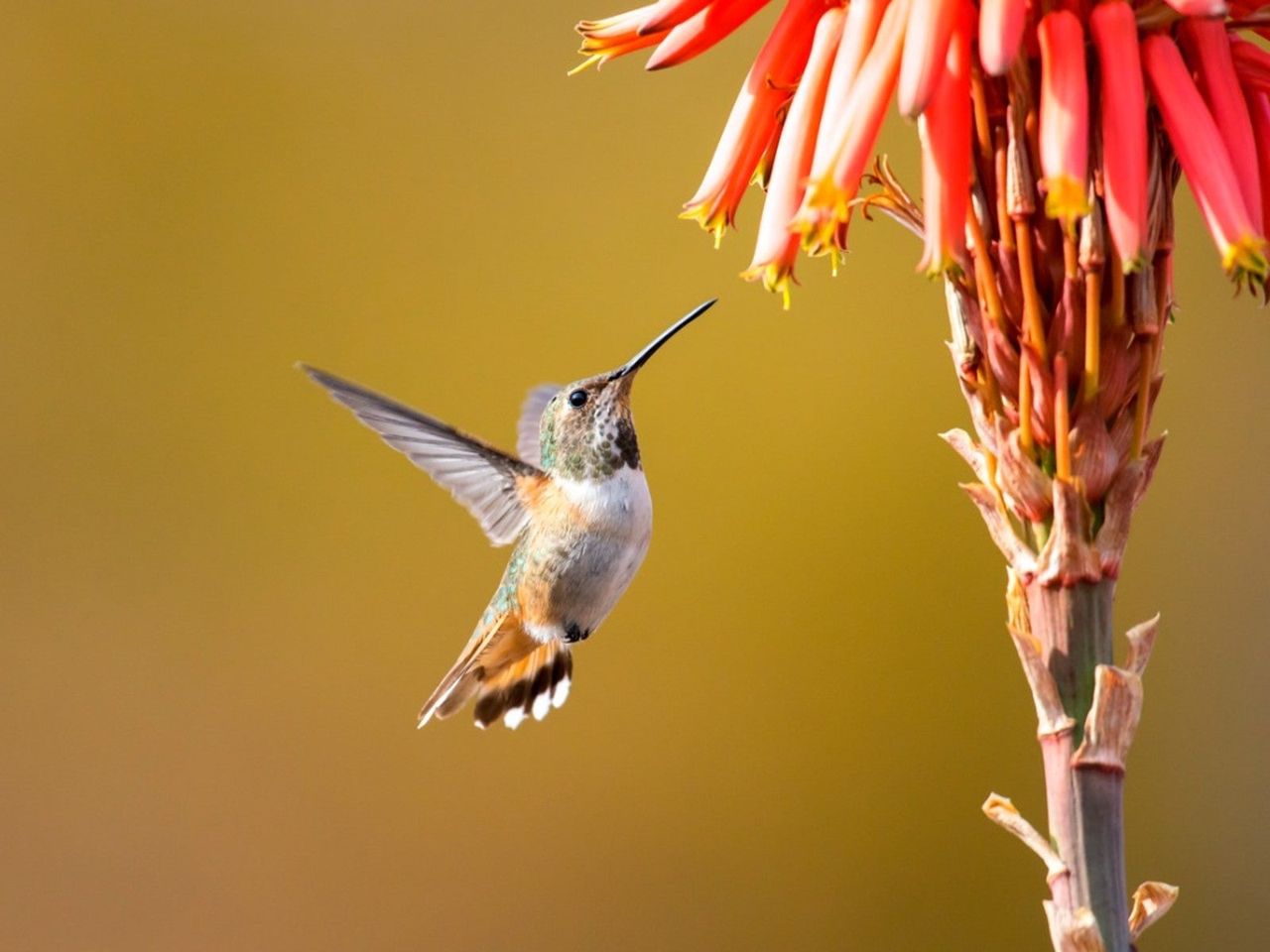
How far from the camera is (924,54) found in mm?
1015

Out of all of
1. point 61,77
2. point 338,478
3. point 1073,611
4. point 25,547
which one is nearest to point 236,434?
point 338,478

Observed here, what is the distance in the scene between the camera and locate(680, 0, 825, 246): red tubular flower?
1.25 metres

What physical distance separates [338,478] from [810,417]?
1.39 meters

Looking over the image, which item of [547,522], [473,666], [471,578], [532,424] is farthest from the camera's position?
[471,578]

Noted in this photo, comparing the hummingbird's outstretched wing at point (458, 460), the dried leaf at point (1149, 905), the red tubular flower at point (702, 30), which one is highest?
the red tubular flower at point (702, 30)

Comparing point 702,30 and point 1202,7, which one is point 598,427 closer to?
→ point 702,30

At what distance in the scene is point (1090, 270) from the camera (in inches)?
42.1

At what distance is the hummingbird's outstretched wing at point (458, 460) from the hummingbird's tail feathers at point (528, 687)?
22cm

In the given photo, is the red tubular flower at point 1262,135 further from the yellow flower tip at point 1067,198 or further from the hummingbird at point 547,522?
the hummingbird at point 547,522

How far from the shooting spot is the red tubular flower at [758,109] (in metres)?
1.25

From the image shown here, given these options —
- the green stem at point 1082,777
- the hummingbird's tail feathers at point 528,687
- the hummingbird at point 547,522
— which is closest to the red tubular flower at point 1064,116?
the green stem at point 1082,777

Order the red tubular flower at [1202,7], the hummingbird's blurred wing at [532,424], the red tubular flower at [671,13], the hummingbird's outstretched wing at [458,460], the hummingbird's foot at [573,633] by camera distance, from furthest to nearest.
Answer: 1. the hummingbird's blurred wing at [532,424]
2. the hummingbird's foot at [573,633]
3. the hummingbird's outstretched wing at [458,460]
4. the red tubular flower at [671,13]
5. the red tubular flower at [1202,7]

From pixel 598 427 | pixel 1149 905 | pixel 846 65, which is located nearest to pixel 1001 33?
pixel 846 65

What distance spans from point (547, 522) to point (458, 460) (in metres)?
0.19
